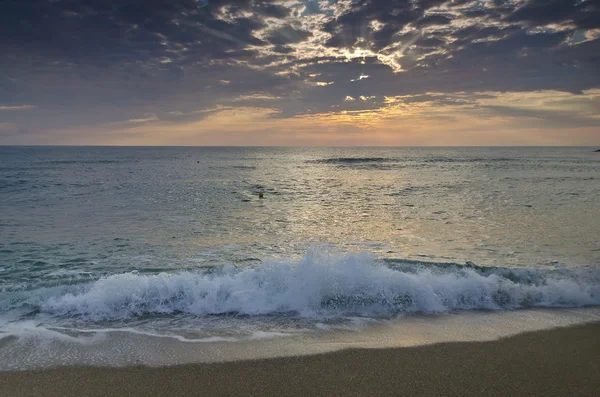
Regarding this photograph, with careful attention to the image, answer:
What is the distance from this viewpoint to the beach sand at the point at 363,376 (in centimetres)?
505

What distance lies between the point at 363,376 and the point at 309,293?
3094 millimetres

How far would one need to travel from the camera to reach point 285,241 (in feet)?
46.8

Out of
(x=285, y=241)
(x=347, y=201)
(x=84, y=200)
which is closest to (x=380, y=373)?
(x=285, y=241)

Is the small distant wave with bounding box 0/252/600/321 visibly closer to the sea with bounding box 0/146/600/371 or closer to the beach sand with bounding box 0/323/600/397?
the sea with bounding box 0/146/600/371

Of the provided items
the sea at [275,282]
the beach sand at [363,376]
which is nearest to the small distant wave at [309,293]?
the sea at [275,282]

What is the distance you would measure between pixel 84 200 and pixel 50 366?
846 inches

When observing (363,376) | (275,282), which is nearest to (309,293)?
(275,282)

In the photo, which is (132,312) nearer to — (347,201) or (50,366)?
(50,366)

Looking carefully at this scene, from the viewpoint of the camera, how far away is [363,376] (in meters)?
5.36

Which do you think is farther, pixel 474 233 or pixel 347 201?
pixel 347 201

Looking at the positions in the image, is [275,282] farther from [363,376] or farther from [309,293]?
[363,376]

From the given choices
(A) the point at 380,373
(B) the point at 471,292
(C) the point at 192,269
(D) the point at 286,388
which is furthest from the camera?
(C) the point at 192,269

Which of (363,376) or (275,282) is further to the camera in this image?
(275,282)

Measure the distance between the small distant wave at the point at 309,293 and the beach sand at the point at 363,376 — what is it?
197 cm
